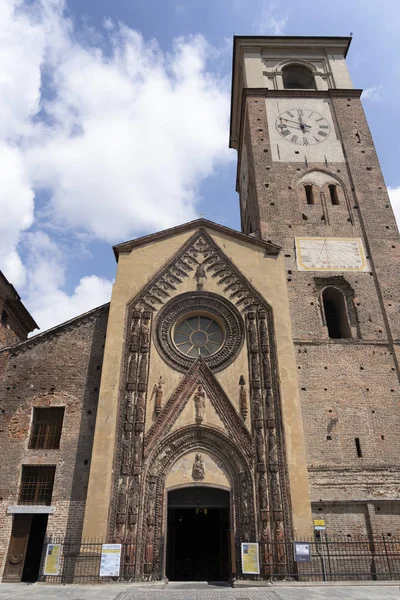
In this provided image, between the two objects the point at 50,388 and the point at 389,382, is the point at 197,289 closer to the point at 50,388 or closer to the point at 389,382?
the point at 50,388

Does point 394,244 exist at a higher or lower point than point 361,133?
lower

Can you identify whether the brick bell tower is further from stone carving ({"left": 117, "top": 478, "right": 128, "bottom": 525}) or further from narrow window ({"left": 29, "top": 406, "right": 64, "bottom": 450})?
narrow window ({"left": 29, "top": 406, "right": 64, "bottom": 450})

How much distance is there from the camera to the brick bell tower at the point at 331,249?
14.6 meters

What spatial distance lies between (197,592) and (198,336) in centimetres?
834

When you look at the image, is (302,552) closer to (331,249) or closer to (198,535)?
(198,535)

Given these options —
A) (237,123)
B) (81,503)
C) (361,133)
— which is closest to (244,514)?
(81,503)

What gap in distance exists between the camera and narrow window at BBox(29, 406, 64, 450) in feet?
49.8

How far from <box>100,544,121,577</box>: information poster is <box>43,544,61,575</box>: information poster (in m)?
1.36

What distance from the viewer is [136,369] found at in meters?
15.6

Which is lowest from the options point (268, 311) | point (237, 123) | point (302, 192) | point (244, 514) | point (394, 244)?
point (244, 514)

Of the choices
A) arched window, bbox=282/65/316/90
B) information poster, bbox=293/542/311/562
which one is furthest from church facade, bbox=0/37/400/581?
arched window, bbox=282/65/316/90

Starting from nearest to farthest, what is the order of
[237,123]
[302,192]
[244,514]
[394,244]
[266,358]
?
[244,514]
[266,358]
[394,244]
[302,192]
[237,123]

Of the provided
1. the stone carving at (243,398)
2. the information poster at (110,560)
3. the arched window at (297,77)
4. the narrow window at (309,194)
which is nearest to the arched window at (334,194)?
the narrow window at (309,194)

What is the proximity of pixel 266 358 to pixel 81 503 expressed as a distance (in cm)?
766
